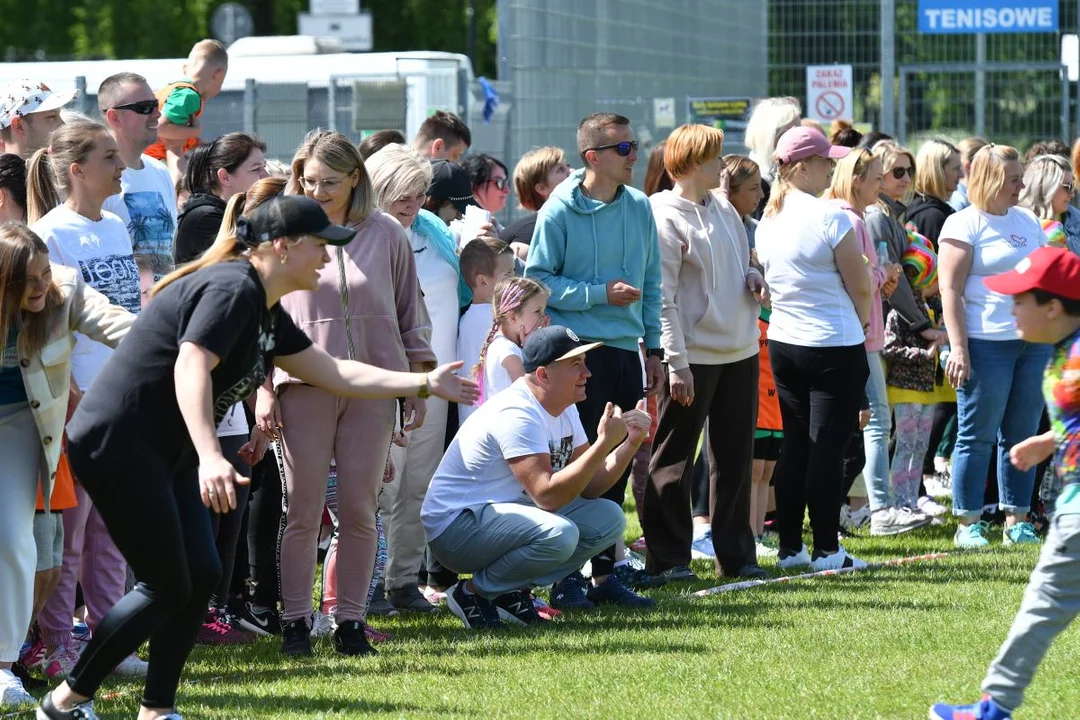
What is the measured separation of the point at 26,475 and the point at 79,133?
4.63 ft

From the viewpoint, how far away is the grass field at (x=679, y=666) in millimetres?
5500

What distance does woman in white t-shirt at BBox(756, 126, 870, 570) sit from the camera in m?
8.05

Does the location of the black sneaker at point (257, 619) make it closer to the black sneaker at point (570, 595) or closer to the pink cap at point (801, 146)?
the black sneaker at point (570, 595)

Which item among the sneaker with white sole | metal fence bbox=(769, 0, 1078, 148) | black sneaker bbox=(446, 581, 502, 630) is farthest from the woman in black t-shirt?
metal fence bbox=(769, 0, 1078, 148)

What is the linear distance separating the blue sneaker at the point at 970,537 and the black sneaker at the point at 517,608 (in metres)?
3.08

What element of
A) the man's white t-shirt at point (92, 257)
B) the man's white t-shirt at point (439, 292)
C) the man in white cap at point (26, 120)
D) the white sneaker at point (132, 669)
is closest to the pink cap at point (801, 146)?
the man's white t-shirt at point (439, 292)

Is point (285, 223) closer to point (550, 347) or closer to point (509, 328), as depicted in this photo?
point (550, 347)

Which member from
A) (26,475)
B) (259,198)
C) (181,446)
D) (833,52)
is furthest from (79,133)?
(833,52)

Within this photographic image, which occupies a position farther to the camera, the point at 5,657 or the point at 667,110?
the point at 667,110

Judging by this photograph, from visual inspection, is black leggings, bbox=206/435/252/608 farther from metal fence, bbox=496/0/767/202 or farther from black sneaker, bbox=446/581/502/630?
metal fence, bbox=496/0/767/202

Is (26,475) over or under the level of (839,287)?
under

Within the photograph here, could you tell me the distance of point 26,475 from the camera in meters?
5.72

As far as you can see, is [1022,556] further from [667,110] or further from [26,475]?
[667,110]

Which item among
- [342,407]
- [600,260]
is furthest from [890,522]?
[342,407]
